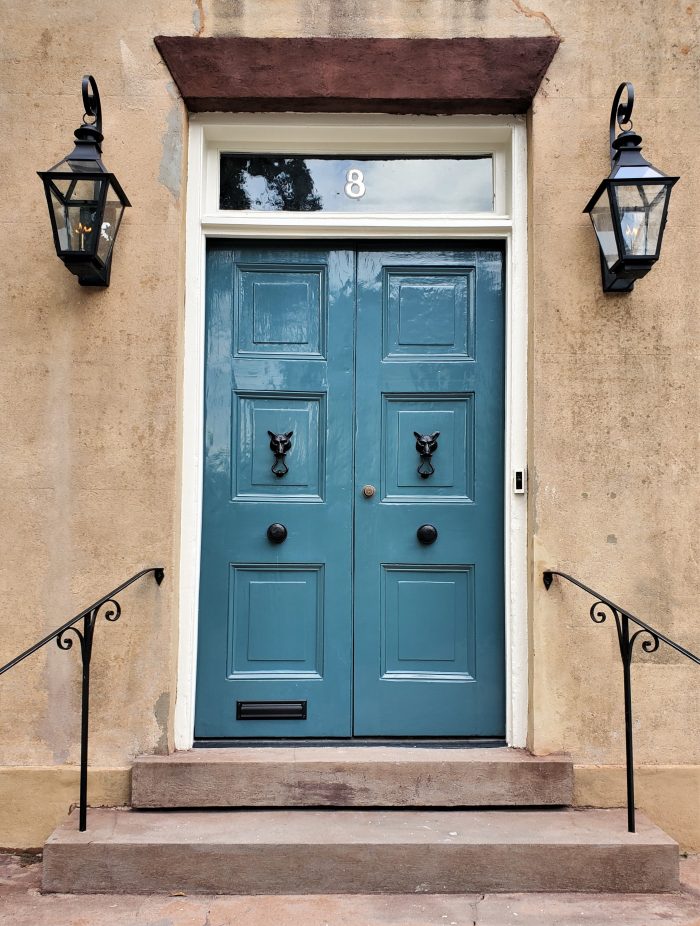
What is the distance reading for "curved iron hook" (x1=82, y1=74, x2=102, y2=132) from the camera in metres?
3.03

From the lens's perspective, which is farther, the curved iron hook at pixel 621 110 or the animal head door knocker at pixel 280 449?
the animal head door knocker at pixel 280 449

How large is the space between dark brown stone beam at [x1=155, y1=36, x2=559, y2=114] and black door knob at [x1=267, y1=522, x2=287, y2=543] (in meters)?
1.97

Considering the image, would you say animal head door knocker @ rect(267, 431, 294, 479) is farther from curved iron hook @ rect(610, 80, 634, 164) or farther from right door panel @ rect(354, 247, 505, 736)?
curved iron hook @ rect(610, 80, 634, 164)

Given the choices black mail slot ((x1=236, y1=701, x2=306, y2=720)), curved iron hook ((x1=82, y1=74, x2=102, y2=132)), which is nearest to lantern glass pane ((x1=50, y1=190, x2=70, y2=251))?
curved iron hook ((x1=82, y1=74, x2=102, y2=132))

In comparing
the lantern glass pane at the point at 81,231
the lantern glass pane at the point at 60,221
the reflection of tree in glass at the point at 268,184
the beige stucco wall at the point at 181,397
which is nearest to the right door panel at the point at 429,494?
the beige stucco wall at the point at 181,397

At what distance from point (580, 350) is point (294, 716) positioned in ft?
6.97

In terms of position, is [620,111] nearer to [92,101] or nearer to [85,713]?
[92,101]

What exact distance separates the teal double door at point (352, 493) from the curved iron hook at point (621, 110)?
722 millimetres

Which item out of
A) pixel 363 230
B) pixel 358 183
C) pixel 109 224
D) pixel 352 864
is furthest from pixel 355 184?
pixel 352 864

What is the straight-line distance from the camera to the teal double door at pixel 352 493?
334 cm

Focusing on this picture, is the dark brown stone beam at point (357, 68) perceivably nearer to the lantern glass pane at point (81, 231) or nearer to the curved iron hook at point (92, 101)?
the curved iron hook at point (92, 101)

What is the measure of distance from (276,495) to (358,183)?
158 centimetres

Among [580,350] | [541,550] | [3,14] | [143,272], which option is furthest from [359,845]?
[3,14]

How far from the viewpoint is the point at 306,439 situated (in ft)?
11.2
